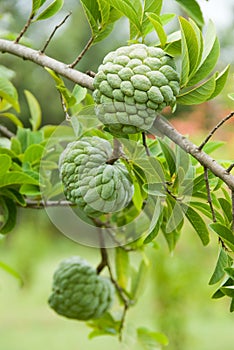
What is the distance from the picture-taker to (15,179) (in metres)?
0.97

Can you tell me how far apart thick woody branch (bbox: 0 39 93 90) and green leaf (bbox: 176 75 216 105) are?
0.37 feet

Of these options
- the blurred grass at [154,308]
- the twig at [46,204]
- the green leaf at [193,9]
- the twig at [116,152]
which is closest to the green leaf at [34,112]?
the twig at [46,204]

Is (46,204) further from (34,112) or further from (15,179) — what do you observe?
(34,112)

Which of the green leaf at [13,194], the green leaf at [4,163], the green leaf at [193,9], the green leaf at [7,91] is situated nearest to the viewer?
the green leaf at [193,9]

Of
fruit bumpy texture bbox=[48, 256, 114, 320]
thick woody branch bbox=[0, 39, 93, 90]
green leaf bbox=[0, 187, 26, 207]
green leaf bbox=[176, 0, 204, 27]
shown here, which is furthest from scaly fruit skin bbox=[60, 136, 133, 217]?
fruit bumpy texture bbox=[48, 256, 114, 320]

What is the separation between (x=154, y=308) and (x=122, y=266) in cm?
519

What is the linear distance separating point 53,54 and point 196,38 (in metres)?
10.8

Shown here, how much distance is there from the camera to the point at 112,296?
1349 millimetres

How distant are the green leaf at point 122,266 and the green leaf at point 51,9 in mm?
568

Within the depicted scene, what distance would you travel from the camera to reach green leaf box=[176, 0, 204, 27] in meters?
0.50

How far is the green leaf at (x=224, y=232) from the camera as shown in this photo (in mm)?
677

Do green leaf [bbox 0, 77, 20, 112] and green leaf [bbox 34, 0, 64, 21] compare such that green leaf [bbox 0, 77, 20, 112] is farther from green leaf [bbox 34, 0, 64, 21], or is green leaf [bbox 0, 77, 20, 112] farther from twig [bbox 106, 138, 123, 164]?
twig [bbox 106, 138, 123, 164]

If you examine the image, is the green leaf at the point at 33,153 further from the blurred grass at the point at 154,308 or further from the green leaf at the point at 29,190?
the blurred grass at the point at 154,308

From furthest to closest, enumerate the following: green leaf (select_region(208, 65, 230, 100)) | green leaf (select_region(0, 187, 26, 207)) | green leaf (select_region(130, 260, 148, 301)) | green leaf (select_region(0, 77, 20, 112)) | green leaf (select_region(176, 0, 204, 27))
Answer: green leaf (select_region(130, 260, 148, 301)), green leaf (select_region(0, 77, 20, 112)), green leaf (select_region(0, 187, 26, 207)), green leaf (select_region(208, 65, 230, 100)), green leaf (select_region(176, 0, 204, 27))
